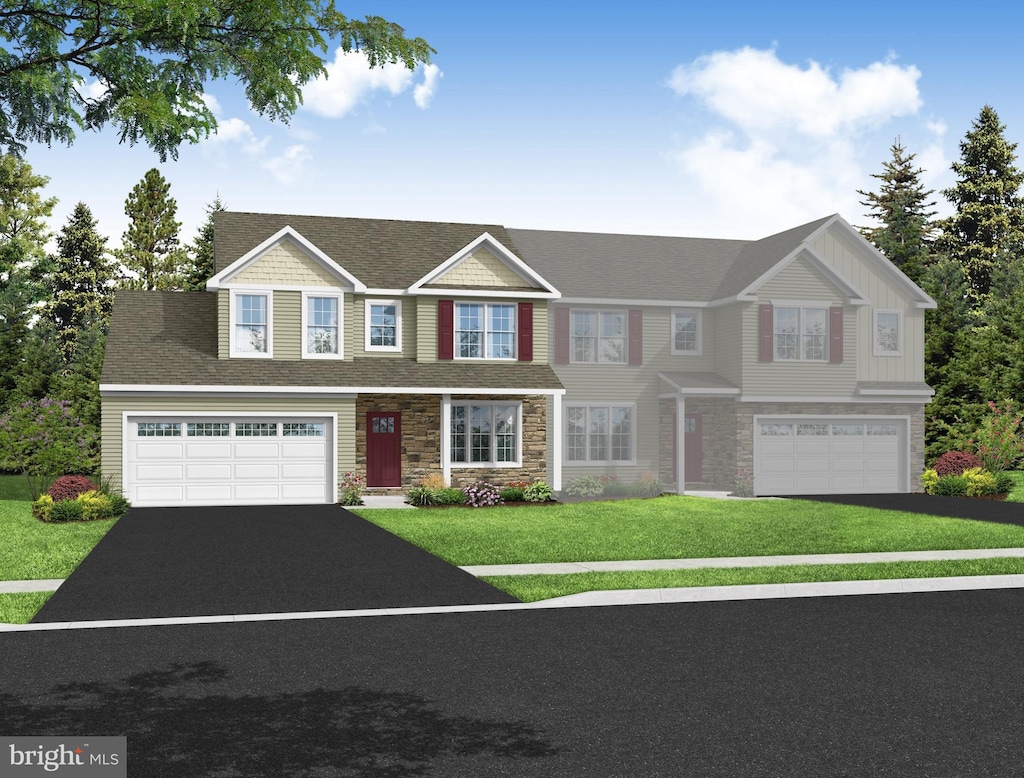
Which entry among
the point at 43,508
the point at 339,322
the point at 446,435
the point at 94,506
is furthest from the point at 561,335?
the point at 43,508

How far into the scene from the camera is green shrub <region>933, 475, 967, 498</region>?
31.9 meters

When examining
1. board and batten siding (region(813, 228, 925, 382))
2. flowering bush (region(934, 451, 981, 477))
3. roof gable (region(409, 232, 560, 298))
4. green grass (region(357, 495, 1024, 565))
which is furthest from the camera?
board and batten siding (region(813, 228, 925, 382))

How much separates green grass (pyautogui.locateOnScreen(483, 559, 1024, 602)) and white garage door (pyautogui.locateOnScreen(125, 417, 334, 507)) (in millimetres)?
15380

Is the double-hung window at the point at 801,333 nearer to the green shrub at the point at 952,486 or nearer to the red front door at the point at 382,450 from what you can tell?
the green shrub at the point at 952,486

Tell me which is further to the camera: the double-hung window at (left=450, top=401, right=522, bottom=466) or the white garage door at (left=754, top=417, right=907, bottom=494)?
the white garage door at (left=754, top=417, right=907, bottom=494)

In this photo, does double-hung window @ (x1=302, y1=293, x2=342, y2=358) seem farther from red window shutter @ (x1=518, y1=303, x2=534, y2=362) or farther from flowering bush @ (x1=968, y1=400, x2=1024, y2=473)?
flowering bush @ (x1=968, y1=400, x2=1024, y2=473)

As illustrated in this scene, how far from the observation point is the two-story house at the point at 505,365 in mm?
29219

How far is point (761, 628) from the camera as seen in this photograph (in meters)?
11.6

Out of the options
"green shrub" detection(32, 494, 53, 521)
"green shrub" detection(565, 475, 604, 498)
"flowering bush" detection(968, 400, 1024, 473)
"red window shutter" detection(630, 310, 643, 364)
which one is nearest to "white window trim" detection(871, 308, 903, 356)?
"flowering bush" detection(968, 400, 1024, 473)

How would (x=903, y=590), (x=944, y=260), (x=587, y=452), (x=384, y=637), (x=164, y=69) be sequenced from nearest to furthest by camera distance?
1. (x=384, y=637)
2. (x=903, y=590)
3. (x=164, y=69)
4. (x=587, y=452)
5. (x=944, y=260)

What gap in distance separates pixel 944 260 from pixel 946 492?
86.7ft

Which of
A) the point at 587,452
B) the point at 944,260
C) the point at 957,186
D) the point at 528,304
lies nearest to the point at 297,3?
the point at 528,304

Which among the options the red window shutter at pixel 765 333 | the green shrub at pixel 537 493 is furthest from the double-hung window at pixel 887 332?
the green shrub at pixel 537 493

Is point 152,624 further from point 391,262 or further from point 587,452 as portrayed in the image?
point 587,452
